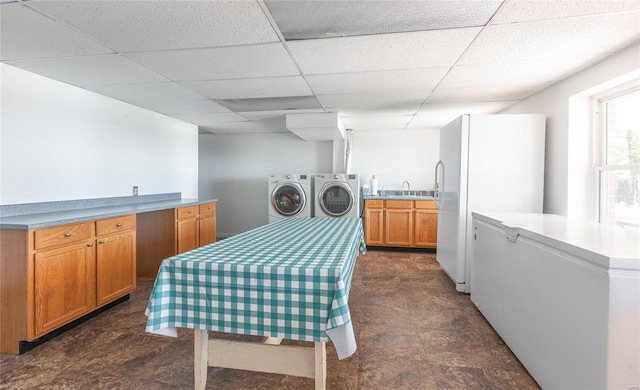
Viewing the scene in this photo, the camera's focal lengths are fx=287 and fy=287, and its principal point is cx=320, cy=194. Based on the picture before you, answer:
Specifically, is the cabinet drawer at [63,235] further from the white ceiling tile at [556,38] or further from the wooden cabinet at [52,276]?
the white ceiling tile at [556,38]

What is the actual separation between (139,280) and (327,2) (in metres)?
Answer: 3.62

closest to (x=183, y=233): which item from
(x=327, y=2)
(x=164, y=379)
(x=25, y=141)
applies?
(x=25, y=141)

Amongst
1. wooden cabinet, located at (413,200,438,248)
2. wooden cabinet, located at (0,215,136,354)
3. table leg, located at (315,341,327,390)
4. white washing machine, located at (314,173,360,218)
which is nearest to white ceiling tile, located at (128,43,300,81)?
wooden cabinet, located at (0,215,136,354)

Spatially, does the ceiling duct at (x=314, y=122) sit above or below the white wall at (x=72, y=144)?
above

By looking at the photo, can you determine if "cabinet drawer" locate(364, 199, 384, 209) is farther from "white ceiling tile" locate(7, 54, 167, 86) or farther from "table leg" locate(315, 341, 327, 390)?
"table leg" locate(315, 341, 327, 390)

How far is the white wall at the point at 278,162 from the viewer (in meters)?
5.44

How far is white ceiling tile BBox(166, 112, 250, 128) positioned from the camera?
420 cm

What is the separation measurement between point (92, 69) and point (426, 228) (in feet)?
15.2

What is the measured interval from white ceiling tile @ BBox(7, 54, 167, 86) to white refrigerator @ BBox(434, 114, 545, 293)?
312cm

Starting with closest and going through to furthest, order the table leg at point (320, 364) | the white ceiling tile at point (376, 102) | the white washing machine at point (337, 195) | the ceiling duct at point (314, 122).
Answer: the table leg at point (320, 364) → the white ceiling tile at point (376, 102) → the ceiling duct at point (314, 122) → the white washing machine at point (337, 195)

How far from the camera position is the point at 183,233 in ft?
11.9

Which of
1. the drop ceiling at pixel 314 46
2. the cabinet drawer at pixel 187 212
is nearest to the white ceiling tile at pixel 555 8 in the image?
the drop ceiling at pixel 314 46

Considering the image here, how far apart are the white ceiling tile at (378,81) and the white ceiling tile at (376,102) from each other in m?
0.18

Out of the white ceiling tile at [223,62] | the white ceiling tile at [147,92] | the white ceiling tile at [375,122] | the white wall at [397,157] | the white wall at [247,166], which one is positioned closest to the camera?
the white ceiling tile at [223,62]
